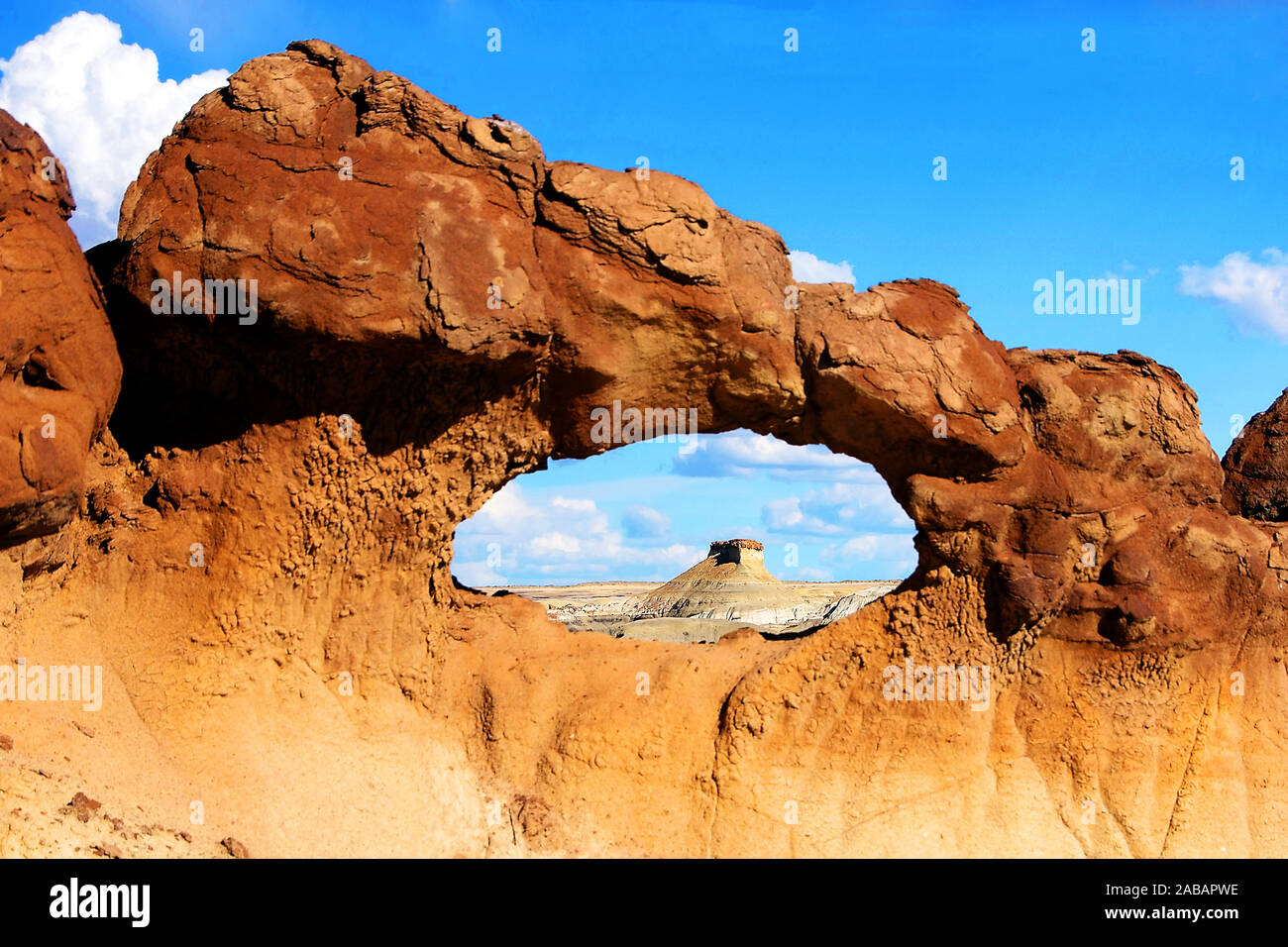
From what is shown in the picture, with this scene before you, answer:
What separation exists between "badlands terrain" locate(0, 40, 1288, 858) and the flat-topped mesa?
2008cm

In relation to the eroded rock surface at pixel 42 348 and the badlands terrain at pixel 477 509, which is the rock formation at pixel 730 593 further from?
the eroded rock surface at pixel 42 348

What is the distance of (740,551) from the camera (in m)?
29.3

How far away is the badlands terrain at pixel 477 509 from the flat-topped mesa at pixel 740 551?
65.9 feet

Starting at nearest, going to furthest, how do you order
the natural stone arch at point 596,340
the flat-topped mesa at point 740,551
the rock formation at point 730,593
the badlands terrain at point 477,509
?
the badlands terrain at point 477,509, the natural stone arch at point 596,340, the rock formation at point 730,593, the flat-topped mesa at point 740,551

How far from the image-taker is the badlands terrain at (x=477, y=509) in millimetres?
6059

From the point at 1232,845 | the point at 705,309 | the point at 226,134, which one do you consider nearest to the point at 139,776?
the point at 226,134

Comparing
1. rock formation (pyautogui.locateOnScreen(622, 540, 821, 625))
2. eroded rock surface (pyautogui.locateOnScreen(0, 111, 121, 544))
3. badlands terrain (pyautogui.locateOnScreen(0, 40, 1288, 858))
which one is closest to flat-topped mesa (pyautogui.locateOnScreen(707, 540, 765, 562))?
rock formation (pyautogui.locateOnScreen(622, 540, 821, 625))

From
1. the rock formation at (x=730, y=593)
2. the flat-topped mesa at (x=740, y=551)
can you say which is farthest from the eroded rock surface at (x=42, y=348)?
the flat-topped mesa at (x=740, y=551)

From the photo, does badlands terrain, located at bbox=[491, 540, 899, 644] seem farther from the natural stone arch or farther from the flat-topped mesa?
the natural stone arch

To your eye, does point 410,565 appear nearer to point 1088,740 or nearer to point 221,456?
point 221,456

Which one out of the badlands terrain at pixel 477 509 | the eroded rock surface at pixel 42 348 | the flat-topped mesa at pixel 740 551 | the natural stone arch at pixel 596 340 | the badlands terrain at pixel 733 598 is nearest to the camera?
the eroded rock surface at pixel 42 348

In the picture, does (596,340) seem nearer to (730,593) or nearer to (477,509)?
(477,509)

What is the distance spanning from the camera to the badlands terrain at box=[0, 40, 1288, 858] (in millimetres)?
6059

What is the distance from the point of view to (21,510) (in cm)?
532
